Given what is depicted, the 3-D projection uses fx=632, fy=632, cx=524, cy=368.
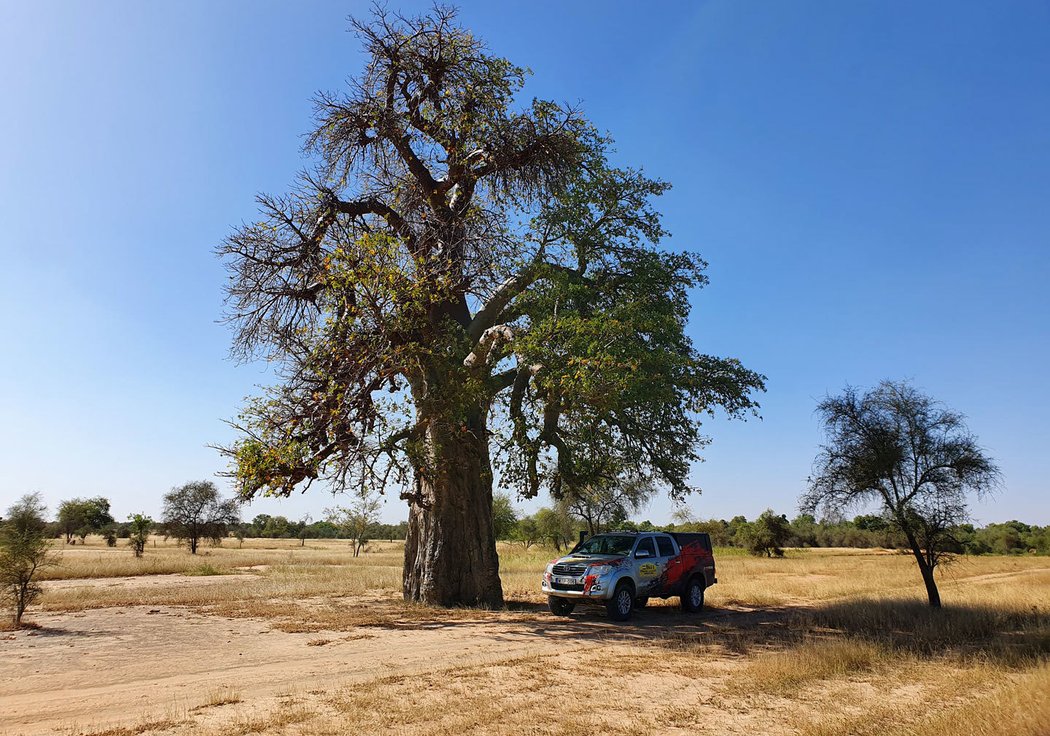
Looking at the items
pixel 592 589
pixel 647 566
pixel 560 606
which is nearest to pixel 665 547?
pixel 647 566

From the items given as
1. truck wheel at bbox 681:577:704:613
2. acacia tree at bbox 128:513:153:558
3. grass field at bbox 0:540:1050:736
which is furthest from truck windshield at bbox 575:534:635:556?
acacia tree at bbox 128:513:153:558

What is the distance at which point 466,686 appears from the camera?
27.6ft

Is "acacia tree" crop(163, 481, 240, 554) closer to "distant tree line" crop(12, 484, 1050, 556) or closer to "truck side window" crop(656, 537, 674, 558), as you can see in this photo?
"distant tree line" crop(12, 484, 1050, 556)

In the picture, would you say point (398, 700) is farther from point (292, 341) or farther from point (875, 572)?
point (875, 572)

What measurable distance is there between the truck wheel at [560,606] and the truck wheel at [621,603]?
130 cm

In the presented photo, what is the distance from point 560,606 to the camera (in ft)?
55.4

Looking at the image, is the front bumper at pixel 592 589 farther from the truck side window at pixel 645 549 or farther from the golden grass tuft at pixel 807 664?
the golden grass tuft at pixel 807 664

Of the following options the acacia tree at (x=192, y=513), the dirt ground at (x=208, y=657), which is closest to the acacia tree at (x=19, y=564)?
the dirt ground at (x=208, y=657)

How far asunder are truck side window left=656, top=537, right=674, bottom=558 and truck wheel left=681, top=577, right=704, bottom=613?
118 cm

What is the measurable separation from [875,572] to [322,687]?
33.1 meters

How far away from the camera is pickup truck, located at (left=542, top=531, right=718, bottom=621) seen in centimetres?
1591

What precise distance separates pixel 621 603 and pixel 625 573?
749 mm

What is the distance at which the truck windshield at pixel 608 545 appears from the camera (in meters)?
16.9

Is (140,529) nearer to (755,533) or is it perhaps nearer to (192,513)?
(192,513)
